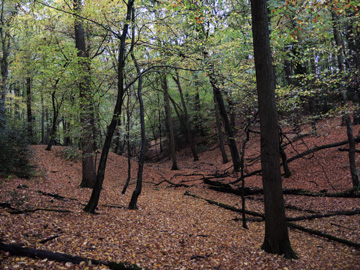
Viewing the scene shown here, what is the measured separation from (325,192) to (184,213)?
6.14 m

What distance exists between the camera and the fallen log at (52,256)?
3.70m

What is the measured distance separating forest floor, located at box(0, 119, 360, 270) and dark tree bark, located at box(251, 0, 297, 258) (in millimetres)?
605

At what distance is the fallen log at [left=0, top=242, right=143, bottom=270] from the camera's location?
3.70 m

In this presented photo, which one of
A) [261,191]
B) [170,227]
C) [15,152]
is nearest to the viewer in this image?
[170,227]

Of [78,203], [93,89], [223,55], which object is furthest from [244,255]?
[93,89]

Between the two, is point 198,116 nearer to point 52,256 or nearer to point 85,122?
point 85,122

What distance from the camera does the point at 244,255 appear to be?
548 cm

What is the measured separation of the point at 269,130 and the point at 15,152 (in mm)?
9668

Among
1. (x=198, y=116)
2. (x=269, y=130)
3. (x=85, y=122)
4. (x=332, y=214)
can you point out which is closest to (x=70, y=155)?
(x=85, y=122)

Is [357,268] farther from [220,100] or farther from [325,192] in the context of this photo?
[220,100]

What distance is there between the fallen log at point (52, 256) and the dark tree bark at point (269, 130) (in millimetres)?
3263

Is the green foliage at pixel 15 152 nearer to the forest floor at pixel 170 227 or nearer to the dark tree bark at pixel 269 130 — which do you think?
the forest floor at pixel 170 227

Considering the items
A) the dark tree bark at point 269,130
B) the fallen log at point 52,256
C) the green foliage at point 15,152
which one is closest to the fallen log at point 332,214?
the dark tree bark at point 269,130

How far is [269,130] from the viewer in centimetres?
519
